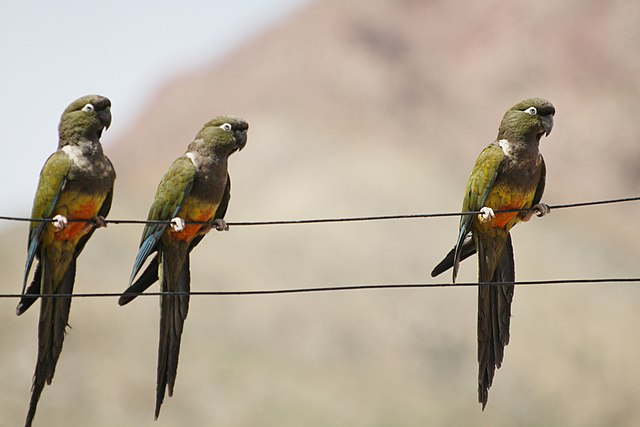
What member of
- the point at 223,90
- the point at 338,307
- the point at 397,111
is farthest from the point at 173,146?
the point at 338,307

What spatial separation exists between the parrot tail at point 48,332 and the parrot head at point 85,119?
1228mm

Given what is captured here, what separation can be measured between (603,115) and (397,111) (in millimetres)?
12222

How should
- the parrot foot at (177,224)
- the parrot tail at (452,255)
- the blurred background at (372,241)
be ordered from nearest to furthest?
the parrot foot at (177,224)
the parrot tail at (452,255)
the blurred background at (372,241)

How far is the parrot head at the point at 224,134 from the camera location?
10.2 meters

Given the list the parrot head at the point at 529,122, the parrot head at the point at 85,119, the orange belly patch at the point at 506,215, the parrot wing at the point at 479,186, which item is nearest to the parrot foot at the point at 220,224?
the parrot head at the point at 85,119

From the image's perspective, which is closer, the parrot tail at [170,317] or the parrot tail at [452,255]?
the parrot tail at [170,317]

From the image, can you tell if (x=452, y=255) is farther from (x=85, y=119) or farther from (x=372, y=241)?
(x=372, y=241)

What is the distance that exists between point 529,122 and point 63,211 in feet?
14.4

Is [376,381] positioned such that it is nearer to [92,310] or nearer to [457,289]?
[457,289]

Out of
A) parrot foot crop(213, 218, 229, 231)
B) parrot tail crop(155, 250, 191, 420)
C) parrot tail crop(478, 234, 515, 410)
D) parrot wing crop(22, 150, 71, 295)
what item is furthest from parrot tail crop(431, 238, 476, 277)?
parrot wing crop(22, 150, 71, 295)

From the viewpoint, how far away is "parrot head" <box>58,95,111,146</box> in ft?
32.0

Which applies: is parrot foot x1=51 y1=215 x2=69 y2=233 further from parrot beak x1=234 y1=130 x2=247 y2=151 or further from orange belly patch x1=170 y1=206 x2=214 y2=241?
parrot beak x1=234 y1=130 x2=247 y2=151

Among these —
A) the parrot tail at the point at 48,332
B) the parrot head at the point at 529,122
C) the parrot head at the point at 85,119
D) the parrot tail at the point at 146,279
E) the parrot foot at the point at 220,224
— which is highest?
the parrot head at the point at 529,122

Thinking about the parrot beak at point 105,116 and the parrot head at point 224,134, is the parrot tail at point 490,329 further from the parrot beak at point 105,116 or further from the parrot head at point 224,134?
the parrot beak at point 105,116
